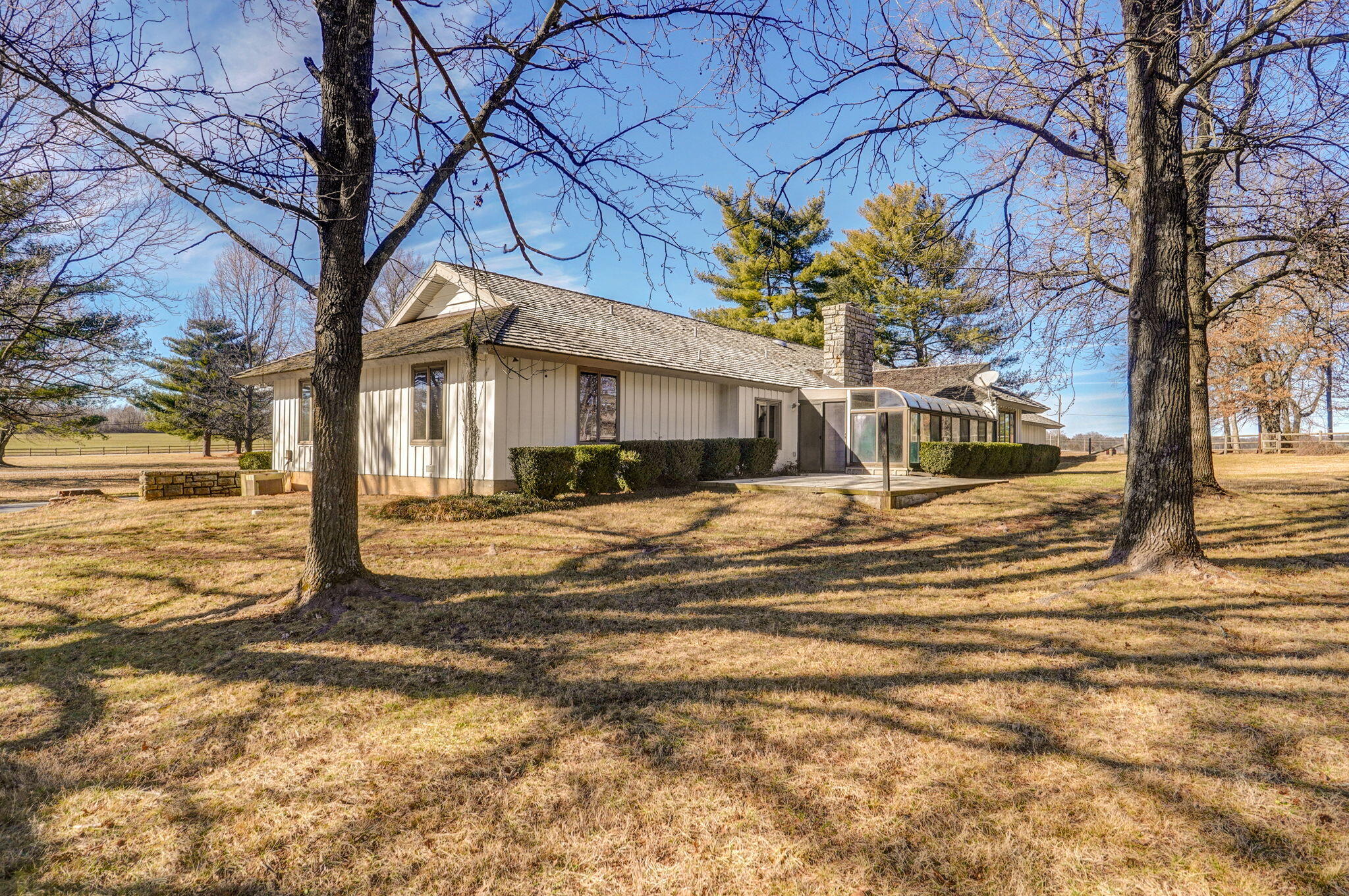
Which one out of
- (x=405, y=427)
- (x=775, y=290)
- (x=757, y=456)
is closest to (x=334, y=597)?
(x=405, y=427)

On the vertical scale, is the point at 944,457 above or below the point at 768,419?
below

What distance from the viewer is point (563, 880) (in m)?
2.22

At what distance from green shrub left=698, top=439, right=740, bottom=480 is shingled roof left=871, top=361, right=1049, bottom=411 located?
981 cm

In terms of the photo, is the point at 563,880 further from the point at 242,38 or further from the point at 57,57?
the point at 242,38

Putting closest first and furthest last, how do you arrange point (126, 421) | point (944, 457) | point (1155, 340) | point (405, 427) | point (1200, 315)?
point (1155, 340) < point (1200, 315) < point (405, 427) < point (944, 457) < point (126, 421)

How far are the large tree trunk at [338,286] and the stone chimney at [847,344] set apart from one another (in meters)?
15.9

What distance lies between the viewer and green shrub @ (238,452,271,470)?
20109mm

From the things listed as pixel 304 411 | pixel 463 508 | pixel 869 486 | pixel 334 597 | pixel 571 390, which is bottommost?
pixel 334 597

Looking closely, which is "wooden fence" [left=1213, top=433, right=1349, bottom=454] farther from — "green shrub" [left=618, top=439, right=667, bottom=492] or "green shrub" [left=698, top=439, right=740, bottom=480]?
"green shrub" [left=618, top=439, right=667, bottom=492]

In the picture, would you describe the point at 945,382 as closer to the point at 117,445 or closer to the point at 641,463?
the point at 641,463

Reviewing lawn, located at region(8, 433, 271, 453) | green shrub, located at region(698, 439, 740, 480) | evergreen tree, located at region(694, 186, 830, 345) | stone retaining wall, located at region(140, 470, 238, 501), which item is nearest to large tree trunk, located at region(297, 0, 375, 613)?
green shrub, located at region(698, 439, 740, 480)

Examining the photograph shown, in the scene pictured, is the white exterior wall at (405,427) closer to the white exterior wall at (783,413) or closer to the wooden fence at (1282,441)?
the white exterior wall at (783,413)

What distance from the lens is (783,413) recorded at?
18.7 m

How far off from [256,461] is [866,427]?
61.6 ft
